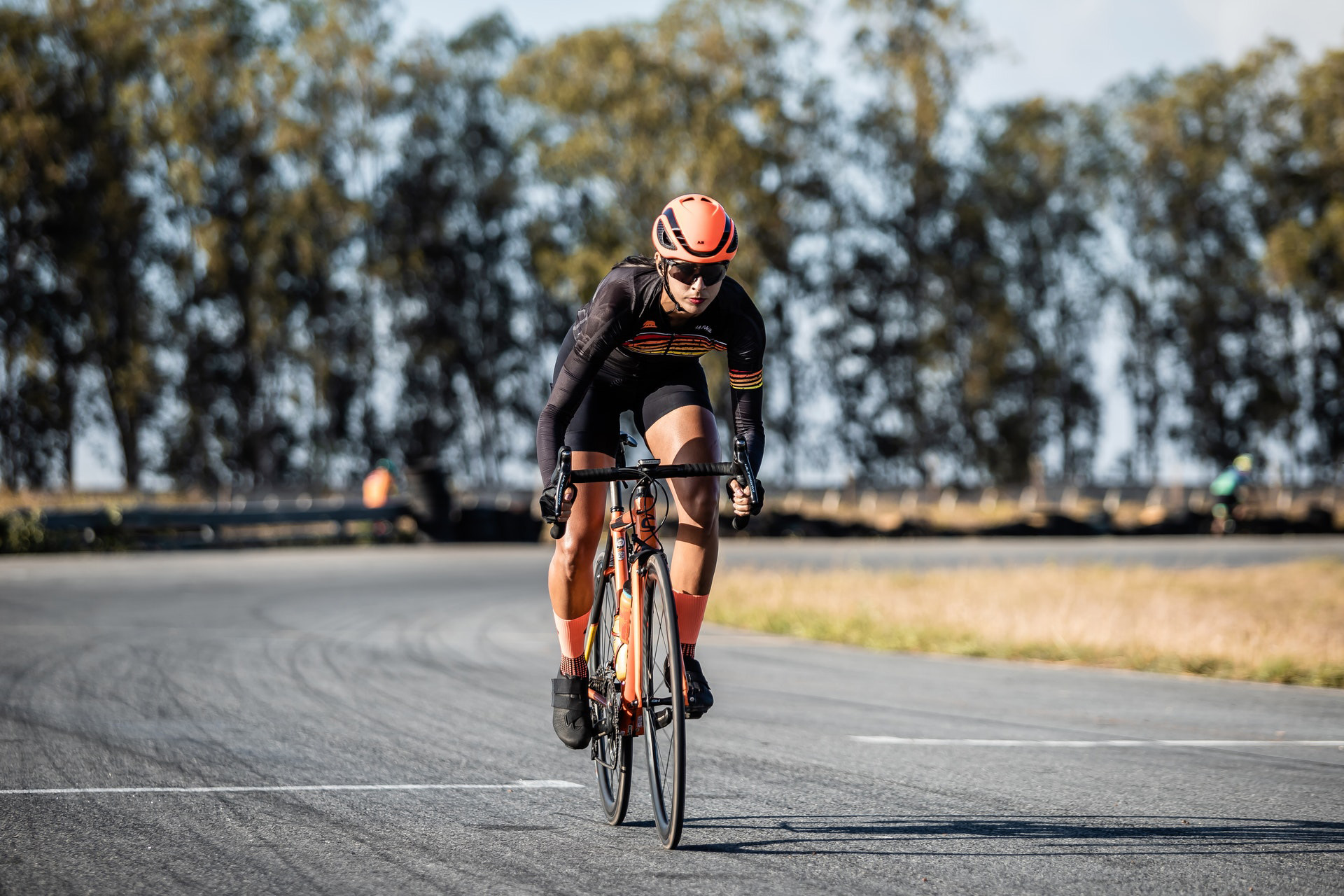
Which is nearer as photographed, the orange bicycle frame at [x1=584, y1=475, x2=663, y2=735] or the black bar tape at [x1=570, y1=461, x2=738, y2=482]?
the black bar tape at [x1=570, y1=461, x2=738, y2=482]

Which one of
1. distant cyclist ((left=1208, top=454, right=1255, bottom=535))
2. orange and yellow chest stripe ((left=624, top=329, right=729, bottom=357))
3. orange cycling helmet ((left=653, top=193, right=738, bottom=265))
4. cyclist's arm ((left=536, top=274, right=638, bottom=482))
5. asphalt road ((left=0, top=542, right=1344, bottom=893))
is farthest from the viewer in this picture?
distant cyclist ((left=1208, top=454, right=1255, bottom=535))

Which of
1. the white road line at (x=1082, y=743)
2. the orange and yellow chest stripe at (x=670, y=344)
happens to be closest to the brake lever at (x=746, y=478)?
the orange and yellow chest stripe at (x=670, y=344)

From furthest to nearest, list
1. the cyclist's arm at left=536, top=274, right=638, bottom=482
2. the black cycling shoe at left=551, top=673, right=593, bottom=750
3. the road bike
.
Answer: the black cycling shoe at left=551, top=673, right=593, bottom=750 → the cyclist's arm at left=536, top=274, right=638, bottom=482 → the road bike

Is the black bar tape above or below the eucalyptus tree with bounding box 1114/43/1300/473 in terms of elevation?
below

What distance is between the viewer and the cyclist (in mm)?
4531

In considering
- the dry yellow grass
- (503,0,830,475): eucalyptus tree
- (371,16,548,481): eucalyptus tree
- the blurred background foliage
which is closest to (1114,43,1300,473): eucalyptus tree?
the blurred background foliage

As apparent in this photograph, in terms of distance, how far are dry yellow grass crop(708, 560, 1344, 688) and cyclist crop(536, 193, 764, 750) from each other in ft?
20.5

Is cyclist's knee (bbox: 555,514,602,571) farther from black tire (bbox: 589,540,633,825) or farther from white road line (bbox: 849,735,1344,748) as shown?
white road line (bbox: 849,735,1344,748)

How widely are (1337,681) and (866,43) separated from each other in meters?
36.2

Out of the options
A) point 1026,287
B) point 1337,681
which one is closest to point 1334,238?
point 1026,287

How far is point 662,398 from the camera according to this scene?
16.4 feet

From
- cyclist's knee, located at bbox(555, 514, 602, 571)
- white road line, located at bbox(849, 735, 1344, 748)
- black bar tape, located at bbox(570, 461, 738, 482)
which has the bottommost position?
white road line, located at bbox(849, 735, 1344, 748)

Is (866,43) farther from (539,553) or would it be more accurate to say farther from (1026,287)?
(539,553)

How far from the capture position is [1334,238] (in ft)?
145
